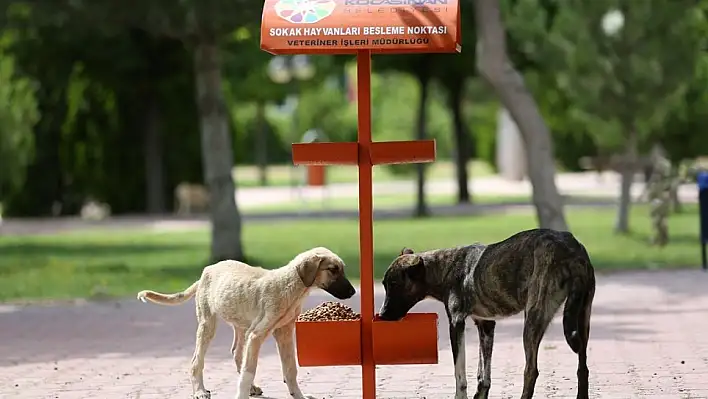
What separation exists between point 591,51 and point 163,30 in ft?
26.7

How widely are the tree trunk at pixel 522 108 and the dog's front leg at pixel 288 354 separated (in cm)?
1092

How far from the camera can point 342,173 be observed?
6819 cm

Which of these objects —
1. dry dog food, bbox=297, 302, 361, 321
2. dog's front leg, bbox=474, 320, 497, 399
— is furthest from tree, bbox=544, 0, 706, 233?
dry dog food, bbox=297, 302, 361, 321

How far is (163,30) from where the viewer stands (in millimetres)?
19250

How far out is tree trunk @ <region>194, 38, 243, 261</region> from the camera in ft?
65.0

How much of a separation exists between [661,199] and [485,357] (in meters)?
13.1

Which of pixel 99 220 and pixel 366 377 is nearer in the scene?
pixel 366 377

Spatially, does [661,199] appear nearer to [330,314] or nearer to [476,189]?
[330,314]

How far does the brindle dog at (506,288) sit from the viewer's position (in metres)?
8.04

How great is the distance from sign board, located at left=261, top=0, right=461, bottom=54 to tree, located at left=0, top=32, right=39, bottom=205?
76.0 ft

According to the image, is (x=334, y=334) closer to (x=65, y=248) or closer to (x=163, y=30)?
(x=163, y=30)

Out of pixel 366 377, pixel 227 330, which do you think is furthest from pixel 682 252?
pixel 366 377

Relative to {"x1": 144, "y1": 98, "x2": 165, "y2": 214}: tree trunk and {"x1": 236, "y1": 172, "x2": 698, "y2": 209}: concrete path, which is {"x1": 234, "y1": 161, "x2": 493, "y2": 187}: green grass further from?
{"x1": 144, "y1": 98, "x2": 165, "y2": 214}: tree trunk

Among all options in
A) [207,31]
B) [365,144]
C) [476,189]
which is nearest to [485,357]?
[365,144]
